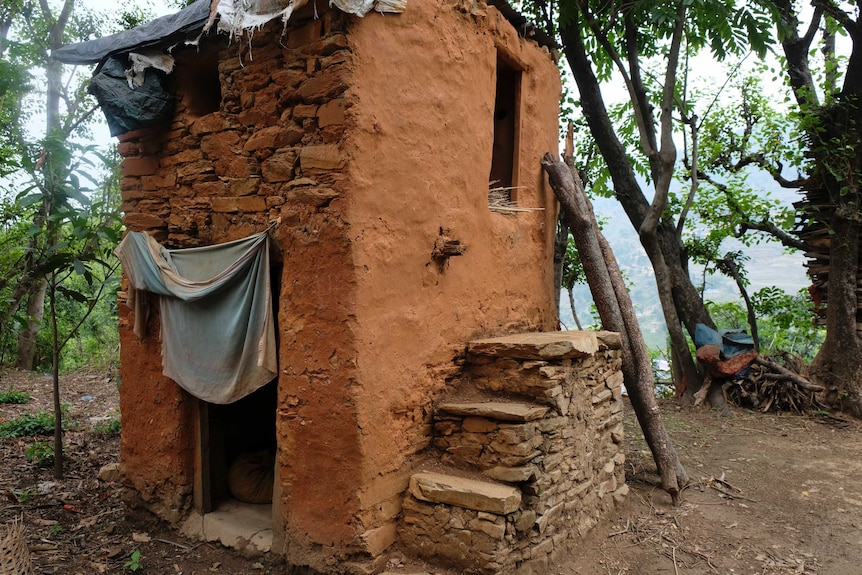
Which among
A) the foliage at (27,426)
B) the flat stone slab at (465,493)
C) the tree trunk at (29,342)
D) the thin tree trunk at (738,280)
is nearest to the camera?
the flat stone slab at (465,493)

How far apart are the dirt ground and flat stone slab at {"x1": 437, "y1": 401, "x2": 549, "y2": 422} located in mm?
919

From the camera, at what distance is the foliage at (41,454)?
5426mm

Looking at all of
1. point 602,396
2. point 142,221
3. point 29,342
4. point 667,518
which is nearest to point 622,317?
point 602,396

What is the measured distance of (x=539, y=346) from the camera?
12.2 ft

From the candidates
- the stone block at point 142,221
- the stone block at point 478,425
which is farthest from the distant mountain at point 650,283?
the stone block at point 142,221

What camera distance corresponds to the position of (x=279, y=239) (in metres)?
3.52

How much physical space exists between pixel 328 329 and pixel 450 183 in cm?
134

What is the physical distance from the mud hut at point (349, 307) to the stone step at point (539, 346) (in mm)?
17

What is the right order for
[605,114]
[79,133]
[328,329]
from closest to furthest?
[328,329] → [605,114] → [79,133]

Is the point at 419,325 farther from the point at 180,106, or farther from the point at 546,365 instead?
the point at 180,106

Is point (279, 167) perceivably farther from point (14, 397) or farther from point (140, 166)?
point (14, 397)

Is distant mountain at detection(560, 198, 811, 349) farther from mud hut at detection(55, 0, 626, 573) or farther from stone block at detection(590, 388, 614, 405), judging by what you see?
mud hut at detection(55, 0, 626, 573)

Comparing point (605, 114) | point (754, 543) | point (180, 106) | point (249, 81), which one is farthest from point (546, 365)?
point (605, 114)

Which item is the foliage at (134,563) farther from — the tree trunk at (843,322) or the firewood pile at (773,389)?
the tree trunk at (843,322)
